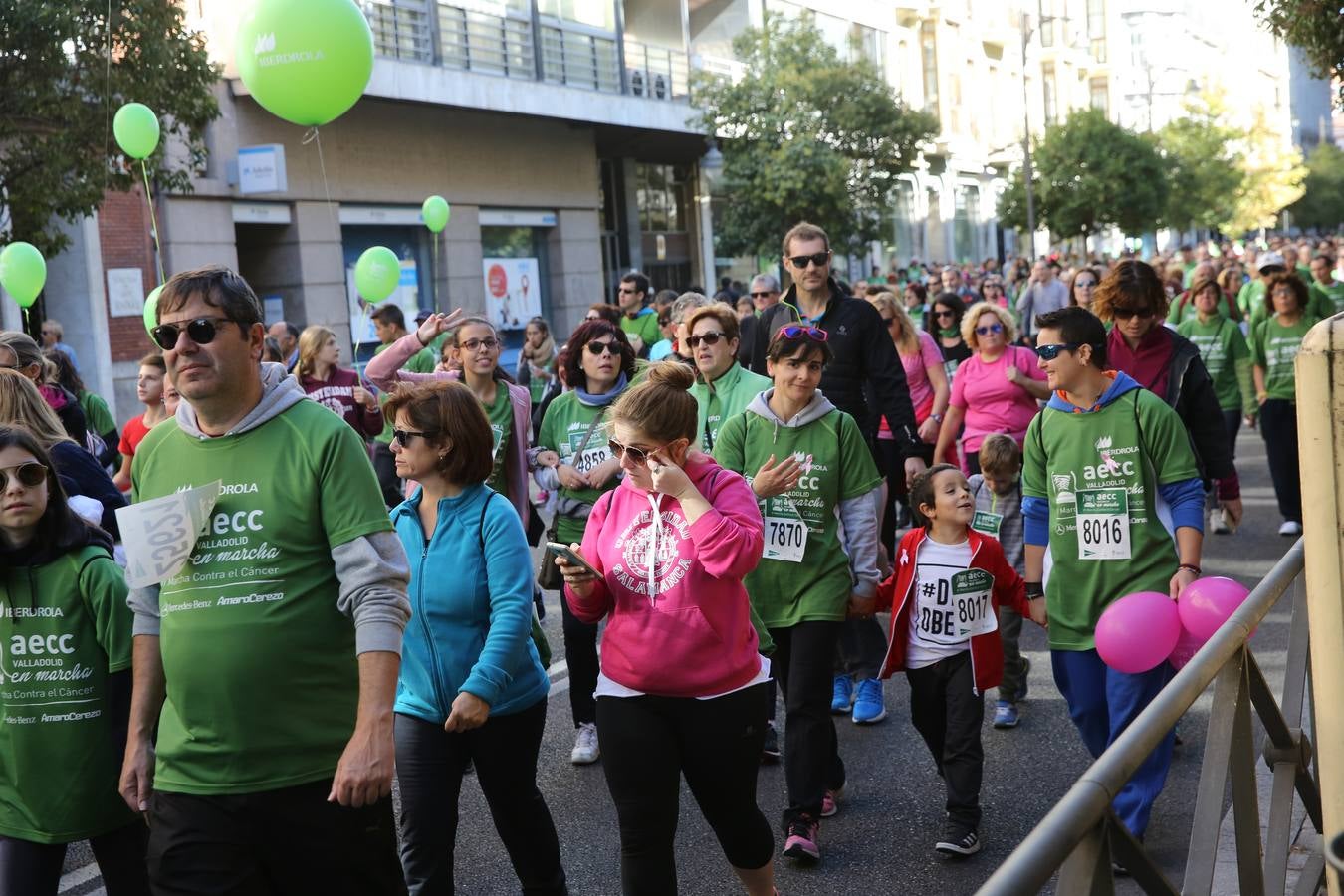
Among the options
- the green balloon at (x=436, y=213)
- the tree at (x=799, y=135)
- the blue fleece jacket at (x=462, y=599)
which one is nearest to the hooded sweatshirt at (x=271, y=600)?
the blue fleece jacket at (x=462, y=599)

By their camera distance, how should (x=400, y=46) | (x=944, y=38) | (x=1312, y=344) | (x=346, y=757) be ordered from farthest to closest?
(x=944, y=38) < (x=400, y=46) < (x=346, y=757) < (x=1312, y=344)

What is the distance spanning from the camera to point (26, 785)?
3.78 metres

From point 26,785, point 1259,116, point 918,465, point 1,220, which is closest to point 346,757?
point 26,785

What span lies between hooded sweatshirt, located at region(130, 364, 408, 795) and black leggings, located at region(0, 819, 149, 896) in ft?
2.46

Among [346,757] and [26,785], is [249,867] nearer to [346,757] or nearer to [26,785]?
[346,757]

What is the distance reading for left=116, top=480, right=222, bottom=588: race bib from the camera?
320 centimetres

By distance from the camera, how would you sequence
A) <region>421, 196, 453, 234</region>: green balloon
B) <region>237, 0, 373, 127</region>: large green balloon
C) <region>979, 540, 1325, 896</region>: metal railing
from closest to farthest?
<region>979, 540, 1325, 896</region>: metal railing, <region>237, 0, 373, 127</region>: large green balloon, <region>421, 196, 453, 234</region>: green balloon

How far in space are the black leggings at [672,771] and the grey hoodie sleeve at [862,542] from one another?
1.46 meters

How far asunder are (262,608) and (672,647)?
1206 mm

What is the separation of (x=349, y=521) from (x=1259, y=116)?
7616 centimetres

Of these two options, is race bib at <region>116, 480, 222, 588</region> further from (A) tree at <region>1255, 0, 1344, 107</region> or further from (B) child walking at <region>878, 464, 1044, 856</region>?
(A) tree at <region>1255, 0, 1344, 107</region>

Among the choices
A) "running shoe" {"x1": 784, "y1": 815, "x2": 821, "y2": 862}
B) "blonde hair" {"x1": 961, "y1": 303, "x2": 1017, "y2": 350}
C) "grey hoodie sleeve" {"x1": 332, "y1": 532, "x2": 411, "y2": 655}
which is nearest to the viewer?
"grey hoodie sleeve" {"x1": 332, "y1": 532, "x2": 411, "y2": 655}

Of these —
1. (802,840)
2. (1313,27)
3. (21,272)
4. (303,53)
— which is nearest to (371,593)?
(802,840)

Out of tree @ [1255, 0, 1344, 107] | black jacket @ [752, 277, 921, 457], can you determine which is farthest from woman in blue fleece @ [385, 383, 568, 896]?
tree @ [1255, 0, 1344, 107]
